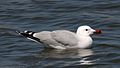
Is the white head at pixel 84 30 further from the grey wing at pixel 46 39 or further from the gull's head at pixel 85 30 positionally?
the grey wing at pixel 46 39

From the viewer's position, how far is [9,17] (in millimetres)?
14977

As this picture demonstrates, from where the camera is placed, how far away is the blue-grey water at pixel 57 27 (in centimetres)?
1090

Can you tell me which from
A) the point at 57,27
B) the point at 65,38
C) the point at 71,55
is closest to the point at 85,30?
the point at 65,38

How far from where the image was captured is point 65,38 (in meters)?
11.7

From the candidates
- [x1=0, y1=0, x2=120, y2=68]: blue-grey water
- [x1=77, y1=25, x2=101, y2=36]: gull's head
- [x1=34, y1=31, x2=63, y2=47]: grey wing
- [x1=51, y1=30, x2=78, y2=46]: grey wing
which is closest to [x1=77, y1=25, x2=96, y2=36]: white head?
[x1=77, y1=25, x2=101, y2=36]: gull's head

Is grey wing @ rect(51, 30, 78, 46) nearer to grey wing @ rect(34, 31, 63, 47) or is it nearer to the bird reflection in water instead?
grey wing @ rect(34, 31, 63, 47)

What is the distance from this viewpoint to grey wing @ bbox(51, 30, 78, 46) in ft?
38.4

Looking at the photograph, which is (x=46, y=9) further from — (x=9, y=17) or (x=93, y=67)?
(x=93, y=67)

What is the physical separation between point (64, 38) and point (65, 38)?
2 cm

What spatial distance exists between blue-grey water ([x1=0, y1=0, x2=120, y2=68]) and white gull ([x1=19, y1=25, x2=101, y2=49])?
5.5 inches

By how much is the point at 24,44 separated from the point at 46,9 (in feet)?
11.5

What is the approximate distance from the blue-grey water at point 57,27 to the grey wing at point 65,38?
8.1 inches

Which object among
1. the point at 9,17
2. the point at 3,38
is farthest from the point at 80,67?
the point at 9,17

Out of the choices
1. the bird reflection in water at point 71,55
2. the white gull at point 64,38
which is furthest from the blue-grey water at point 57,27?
the white gull at point 64,38
